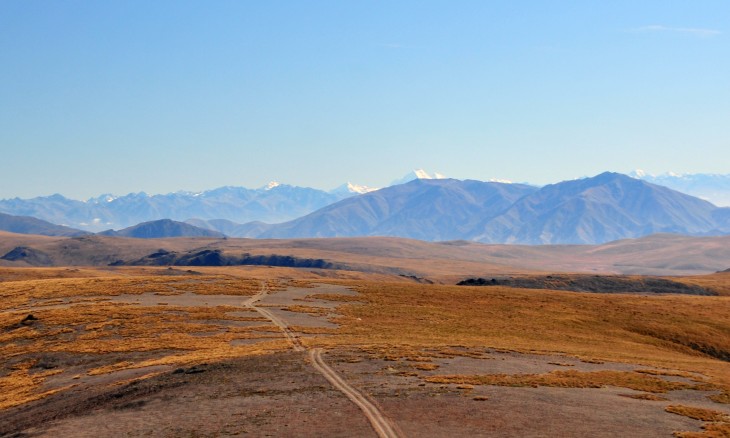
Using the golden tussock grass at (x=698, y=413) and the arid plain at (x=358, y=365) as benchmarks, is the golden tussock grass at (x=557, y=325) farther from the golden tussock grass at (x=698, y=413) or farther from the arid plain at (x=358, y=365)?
the golden tussock grass at (x=698, y=413)

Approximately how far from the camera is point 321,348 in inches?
1997

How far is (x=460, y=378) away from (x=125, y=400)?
19475 mm

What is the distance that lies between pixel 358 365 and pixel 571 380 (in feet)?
44.4

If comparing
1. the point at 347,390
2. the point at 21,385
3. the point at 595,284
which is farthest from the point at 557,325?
the point at 595,284

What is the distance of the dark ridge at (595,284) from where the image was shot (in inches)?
5792

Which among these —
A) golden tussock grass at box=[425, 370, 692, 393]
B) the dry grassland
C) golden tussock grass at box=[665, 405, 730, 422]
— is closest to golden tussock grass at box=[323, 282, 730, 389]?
the dry grassland

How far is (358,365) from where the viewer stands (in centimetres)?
4369

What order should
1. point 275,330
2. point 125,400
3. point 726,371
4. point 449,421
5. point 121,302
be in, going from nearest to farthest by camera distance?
point 449,421 → point 125,400 → point 726,371 → point 275,330 → point 121,302

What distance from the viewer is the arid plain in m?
31.5

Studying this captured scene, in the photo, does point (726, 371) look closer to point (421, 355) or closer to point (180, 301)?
point (421, 355)

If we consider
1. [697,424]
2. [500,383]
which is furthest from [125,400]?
[697,424]

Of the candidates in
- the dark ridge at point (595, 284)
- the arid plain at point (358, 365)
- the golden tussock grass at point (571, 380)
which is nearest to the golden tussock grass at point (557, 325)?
the arid plain at point (358, 365)

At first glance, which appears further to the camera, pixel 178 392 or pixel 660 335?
pixel 660 335

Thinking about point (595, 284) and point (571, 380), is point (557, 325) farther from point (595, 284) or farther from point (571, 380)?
point (595, 284)
